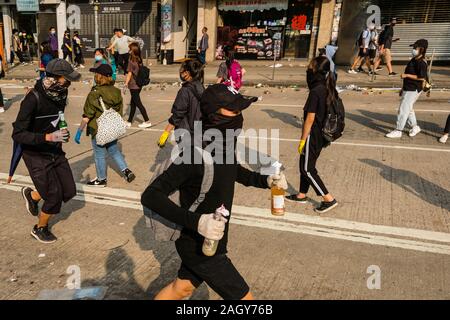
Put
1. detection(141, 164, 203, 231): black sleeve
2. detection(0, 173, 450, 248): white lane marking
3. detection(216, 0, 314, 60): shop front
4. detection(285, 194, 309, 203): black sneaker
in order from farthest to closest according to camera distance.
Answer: detection(216, 0, 314, 60): shop front → detection(285, 194, 309, 203): black sneaker → detection(0, 173, 450, 248): white lane marking → detection(141, 164, 203, 231): black sleeve

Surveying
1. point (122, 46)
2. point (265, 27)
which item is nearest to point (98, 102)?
point (122, 46)

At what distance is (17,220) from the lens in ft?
15.5

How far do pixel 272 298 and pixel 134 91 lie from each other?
668cm

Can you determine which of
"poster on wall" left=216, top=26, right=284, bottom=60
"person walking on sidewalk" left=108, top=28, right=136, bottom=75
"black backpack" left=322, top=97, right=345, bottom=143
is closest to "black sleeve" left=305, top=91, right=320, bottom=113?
"black backpack" left=322, top=97, right=345, bottom=143

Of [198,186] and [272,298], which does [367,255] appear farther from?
[198,186]

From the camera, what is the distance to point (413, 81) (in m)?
7.67

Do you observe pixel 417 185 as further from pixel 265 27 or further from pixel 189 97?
pixel 265 27

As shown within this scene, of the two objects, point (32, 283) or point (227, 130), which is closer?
point (227, 130)

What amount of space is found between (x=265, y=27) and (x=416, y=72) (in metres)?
13.4

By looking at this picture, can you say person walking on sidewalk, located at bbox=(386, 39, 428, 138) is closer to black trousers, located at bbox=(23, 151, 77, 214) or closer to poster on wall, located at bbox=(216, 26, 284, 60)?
black trousers, located at bbox=(23, 151, 77, 214)

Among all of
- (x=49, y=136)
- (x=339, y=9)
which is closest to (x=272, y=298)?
(x=49, y=136)

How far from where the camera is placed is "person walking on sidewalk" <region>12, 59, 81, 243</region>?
376cm

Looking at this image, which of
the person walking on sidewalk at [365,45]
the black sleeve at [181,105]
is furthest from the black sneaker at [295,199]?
the person walking on sidewalk at [365,45]

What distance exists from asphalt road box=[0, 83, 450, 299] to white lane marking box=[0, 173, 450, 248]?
14 millimetres
